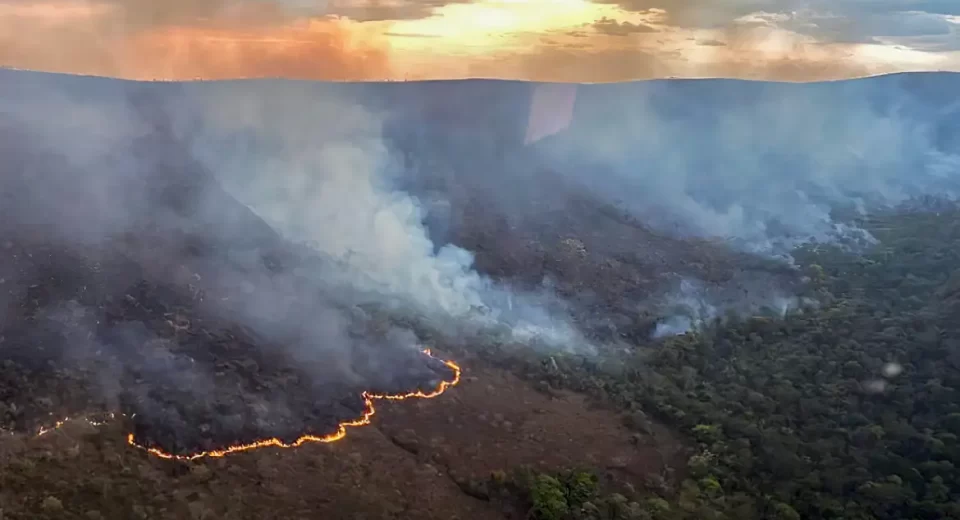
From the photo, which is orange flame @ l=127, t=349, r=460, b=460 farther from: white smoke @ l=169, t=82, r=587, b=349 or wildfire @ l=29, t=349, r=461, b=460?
white smoke @ l=169, t=82, r=587, b=349

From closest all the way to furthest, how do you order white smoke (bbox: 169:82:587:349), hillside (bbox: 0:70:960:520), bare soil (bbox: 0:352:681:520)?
bare soil (bbox: 0:352:681:520)
hillside (bbox: 0:70:960:520)
white smoke (bbox: 169:82:587:349)

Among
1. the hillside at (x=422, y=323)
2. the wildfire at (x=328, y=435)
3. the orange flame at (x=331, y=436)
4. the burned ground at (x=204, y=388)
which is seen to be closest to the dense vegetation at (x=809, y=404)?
the hillside at (x=422, y=323)

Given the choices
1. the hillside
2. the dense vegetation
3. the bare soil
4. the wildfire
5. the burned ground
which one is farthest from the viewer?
the dense vegetation

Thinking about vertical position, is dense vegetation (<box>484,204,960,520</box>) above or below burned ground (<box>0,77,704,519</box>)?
below

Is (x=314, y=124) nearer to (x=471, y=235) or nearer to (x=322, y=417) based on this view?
(x=471, y=235)

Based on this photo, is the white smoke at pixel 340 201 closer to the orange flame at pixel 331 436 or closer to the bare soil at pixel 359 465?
the orange flame at pixel 331 436

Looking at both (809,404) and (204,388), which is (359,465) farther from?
(809,404)

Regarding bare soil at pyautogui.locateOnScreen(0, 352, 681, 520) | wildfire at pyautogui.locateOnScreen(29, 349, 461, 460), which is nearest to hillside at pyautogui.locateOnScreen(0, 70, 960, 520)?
bare soil at pyautogui.locateOnScreen(0, 352, 681, 520)

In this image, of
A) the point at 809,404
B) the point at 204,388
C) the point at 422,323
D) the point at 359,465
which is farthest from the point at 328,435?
the point at 809,404

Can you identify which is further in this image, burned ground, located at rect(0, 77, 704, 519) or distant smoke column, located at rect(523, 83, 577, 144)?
distant smoke column, located at rect(523, 83, 577, 144)

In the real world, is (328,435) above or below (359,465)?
above
